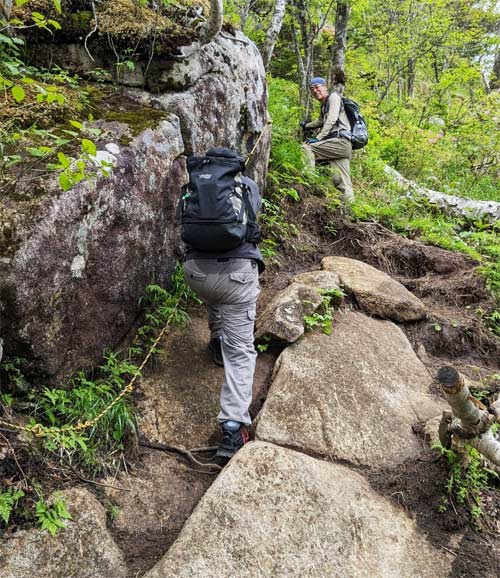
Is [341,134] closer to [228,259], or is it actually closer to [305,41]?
[305,41]

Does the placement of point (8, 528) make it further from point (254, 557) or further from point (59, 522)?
point (254, 557)

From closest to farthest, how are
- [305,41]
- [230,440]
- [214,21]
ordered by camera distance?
[230,440] < [214,21] < [305,41]

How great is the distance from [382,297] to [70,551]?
4645mm

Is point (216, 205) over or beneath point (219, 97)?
beneath

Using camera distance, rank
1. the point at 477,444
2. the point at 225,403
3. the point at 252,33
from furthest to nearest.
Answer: the point at 252,33
the point at 225,403
the point at 477,444

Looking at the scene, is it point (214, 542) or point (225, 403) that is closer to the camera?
point (214, 542)

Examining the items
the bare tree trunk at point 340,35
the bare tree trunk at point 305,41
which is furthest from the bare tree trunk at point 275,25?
the bare tree trunk at point 305,41

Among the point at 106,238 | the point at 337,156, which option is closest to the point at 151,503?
the point at 106,238

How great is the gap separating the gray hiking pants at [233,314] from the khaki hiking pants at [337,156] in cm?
538

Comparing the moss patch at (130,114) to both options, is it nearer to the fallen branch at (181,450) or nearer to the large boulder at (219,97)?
the large boulder at (219,97)

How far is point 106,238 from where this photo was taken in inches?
168

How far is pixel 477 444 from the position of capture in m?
3.49

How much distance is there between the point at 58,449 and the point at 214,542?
1367 millimetres

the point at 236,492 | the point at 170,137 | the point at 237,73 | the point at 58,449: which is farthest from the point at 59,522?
the point at 237,73
